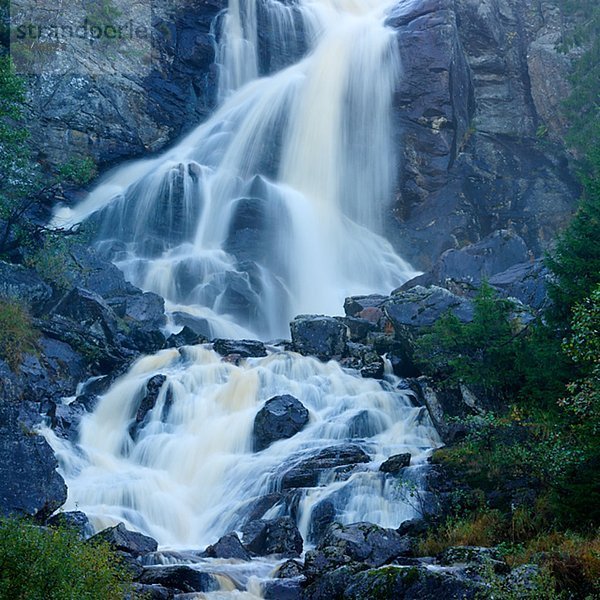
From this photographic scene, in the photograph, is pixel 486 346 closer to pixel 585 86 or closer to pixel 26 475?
pixel 26 475

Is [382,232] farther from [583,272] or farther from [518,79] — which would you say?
[583,272]

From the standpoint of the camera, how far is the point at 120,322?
27.8 meters

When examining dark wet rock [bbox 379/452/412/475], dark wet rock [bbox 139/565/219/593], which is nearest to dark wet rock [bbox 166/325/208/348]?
dark wet rock [bbox 379/452/412/475]

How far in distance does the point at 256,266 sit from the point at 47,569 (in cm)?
2635

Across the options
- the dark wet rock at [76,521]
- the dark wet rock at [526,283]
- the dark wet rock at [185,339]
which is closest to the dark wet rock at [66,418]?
the dark wet rock at [185,339]

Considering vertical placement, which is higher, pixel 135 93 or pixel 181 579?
pixel 135 93

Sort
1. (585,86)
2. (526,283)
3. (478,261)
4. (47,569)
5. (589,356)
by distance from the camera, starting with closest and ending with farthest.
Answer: (47,569) → (589,356) → (526,283) → (478,261) → (585,86)

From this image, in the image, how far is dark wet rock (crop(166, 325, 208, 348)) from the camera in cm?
2755

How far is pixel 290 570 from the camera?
13945 mm

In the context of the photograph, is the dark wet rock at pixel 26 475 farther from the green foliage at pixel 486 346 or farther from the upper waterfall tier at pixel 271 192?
the upper waterfall tier at pixel 271 192

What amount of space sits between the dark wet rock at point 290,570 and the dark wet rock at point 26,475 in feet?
17.8

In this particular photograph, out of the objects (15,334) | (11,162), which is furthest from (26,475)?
(11,162)

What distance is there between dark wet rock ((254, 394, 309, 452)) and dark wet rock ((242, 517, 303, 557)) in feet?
14.9

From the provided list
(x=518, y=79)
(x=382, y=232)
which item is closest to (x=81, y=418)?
(x=382, y=232)
